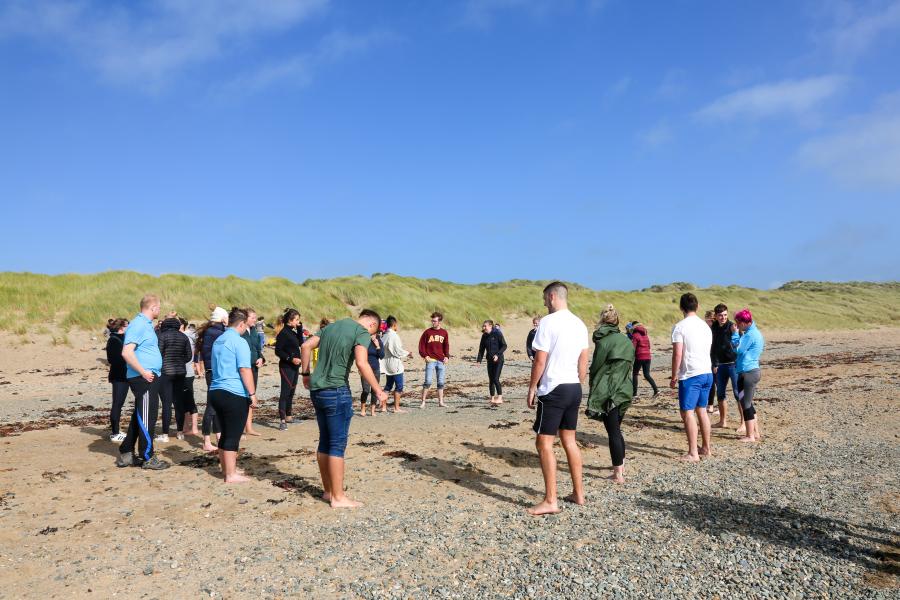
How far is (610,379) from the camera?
6.95 m

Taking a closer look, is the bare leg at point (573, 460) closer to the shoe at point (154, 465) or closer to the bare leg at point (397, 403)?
the shoe at point (154, 465)

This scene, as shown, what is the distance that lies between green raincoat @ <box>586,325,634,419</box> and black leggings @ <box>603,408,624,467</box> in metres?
0.08

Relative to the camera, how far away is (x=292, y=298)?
112ft

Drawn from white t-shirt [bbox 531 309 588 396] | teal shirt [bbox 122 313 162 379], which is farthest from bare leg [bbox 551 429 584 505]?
teal shirt [bbox 122 313 162 379]

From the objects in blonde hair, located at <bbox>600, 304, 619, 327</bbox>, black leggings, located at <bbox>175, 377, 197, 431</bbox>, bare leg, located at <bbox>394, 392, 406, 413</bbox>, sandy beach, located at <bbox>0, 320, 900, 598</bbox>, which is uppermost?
blonde hair, located at <bbox>600, 304, 619, 327</bbox>

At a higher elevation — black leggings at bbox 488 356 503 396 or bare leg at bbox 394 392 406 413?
black leggings at bbox 488 356 503 396

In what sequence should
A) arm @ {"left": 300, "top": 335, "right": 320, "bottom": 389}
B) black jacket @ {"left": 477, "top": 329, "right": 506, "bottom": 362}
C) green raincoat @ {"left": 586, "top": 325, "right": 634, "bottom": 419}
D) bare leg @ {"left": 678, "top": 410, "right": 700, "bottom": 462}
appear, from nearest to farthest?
arm @ {"left": 300, "top": 335, "right": 320, "bottom": 389} < green raincoat @ {"left": 586, "top": 325, "right": 634, "bottom": 419} < bare leg @ {"left": 678, "top": 410, "right": 700, "bottom": 462} < black jacket @ {"left": 477, "top": 329, "right": 506, "bottom": 362}

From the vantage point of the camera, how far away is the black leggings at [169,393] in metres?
9.13

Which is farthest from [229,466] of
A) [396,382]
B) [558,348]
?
[396,382]

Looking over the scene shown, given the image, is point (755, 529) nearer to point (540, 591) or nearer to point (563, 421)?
point (563, 421)

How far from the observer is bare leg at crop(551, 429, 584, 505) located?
6.07 meters

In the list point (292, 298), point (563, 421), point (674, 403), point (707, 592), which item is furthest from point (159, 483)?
point (292, 298)

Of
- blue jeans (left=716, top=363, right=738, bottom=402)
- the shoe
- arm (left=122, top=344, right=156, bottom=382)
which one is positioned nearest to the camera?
arm (left=122, top=344, right=156, bottom=382)

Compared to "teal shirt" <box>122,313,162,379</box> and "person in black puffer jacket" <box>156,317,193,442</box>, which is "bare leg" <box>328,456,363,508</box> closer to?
"teal shirt" <box>122,313,162,379</box>
